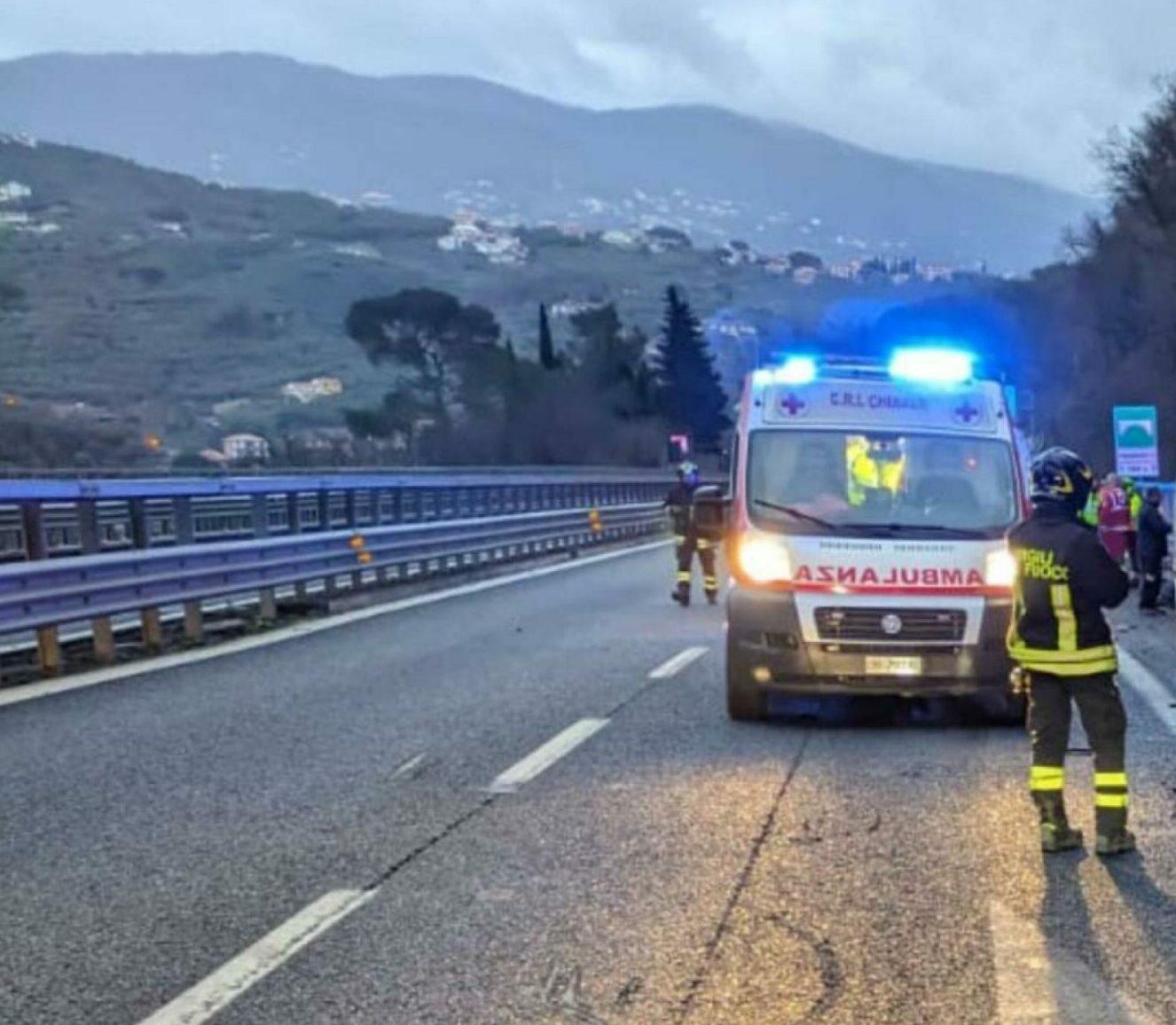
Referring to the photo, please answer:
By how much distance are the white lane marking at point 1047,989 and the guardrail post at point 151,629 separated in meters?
9.29

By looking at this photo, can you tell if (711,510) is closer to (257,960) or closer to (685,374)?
(257,960)

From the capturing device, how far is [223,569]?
13.9m

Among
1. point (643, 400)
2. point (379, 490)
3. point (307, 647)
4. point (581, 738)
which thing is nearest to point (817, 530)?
point (581, 738)

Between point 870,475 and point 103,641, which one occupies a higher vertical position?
point 870,475

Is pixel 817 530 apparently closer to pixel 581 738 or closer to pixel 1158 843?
pixel 581 738

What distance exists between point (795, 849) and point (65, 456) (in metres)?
46.4

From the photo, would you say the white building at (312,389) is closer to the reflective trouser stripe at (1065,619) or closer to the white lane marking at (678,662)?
the white lane marking at (678,662)

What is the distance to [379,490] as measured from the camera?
20516mm

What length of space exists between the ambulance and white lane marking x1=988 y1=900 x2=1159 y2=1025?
4042 millimetres

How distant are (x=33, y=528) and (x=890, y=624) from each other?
6.43 metres

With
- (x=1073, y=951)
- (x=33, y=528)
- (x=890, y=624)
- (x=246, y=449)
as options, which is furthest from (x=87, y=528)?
(x=246, y=449)

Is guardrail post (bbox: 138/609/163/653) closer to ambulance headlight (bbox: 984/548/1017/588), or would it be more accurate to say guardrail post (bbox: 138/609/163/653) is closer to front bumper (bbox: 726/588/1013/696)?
front bumper (bbox: 726/588/1013/696)

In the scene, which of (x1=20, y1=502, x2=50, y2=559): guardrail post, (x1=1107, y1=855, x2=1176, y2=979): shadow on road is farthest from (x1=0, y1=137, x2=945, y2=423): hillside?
(x1=1107, y1=855, x2=1176, y2=979): shadow on road

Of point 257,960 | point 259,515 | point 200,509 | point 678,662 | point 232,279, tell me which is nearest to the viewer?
point 257,960
